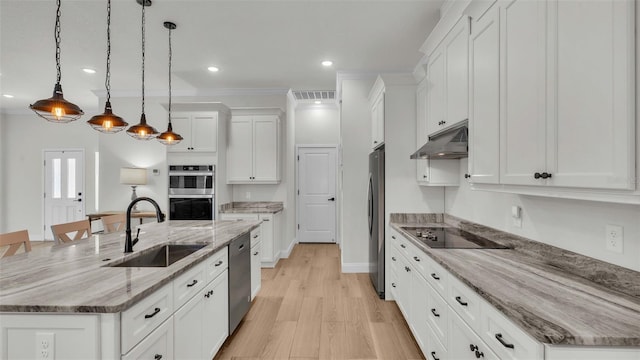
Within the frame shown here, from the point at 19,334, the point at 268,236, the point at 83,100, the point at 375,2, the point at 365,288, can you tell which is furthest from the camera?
the point at 83,100

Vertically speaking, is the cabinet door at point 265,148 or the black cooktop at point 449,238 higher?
the cabinet door at point 265,148

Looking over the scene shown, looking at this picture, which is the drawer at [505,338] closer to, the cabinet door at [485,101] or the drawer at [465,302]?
the drawer at [465,302]

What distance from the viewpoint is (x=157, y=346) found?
4.47ft

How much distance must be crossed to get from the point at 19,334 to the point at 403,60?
166 inches

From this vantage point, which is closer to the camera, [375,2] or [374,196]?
[375,2]

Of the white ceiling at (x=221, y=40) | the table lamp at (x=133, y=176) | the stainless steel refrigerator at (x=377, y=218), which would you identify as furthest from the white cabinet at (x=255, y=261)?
the table lamp at (x=133, y=176)

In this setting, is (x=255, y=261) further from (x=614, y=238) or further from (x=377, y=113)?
(x=614, y=238)

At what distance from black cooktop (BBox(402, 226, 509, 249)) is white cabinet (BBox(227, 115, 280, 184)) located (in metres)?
2.79

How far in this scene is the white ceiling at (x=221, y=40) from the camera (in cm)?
274

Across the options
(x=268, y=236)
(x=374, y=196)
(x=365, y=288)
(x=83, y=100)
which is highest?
(x=83, y=100)

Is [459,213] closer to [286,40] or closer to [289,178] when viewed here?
[286,40]

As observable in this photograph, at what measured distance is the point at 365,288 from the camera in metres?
3.65

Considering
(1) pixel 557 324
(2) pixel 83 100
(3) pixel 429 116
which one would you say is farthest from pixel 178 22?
(2) pixel 83 100

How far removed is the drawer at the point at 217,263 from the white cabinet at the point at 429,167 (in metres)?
2.05
